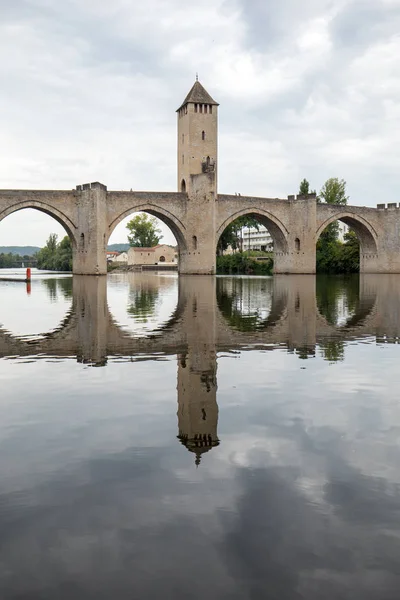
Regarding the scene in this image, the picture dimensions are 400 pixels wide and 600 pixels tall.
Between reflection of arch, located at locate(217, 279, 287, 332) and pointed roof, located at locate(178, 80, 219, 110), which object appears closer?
reflection of arch, located at locate(217, 279, 287, 332)

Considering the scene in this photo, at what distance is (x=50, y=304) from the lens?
17734 mm

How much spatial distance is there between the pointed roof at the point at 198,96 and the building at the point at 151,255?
4505 cm

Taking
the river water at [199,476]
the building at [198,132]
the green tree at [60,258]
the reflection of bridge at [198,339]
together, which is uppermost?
the building at [198,132]

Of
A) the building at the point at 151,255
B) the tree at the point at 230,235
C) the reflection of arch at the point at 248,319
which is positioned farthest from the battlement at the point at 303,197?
the building at the point at 151,255

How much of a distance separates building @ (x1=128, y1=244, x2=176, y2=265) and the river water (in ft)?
275

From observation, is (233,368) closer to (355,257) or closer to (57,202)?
(57,202)

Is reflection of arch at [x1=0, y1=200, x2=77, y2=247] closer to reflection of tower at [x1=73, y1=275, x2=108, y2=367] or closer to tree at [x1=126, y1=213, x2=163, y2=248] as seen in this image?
reflection of tower at [x1=73, y1=275, x2=108, y2=367]

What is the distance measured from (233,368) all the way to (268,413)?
2.21 m

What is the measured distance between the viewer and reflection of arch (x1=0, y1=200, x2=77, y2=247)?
123ft

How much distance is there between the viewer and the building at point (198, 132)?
47.0m

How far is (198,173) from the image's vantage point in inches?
1838

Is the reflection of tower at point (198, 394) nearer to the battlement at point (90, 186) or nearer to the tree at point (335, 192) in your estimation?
the battlement at point (90, 186)

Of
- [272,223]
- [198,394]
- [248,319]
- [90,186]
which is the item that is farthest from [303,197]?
[198,394]

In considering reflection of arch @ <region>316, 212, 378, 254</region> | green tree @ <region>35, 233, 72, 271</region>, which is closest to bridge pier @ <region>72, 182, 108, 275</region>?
reflection of arch @ <region>316, 212, 378, 254</region>
